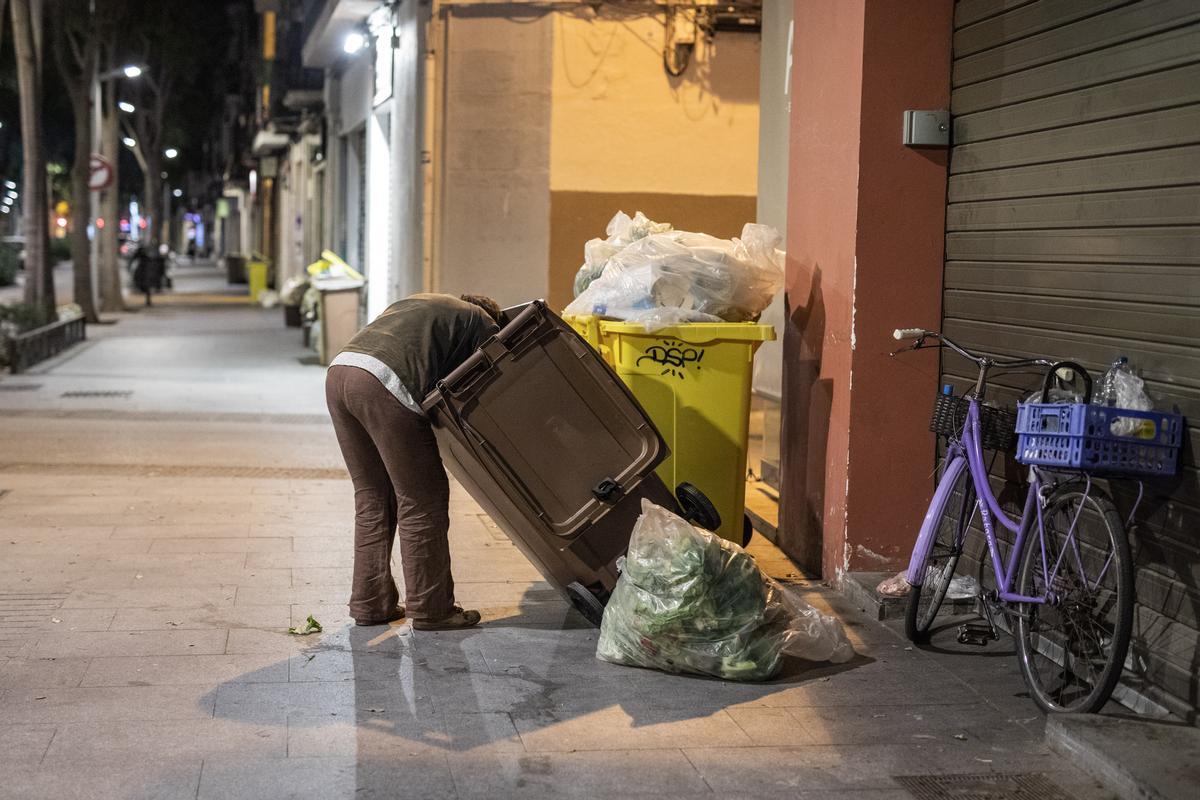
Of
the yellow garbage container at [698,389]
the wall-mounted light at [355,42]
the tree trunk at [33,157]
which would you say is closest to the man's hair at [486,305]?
the yellow garbage container at [698,389]

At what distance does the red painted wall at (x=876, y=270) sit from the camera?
658 cm

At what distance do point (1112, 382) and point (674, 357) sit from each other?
244cm

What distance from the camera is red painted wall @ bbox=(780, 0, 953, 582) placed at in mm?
6582

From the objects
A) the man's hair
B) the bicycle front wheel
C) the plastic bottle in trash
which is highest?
the man's hair

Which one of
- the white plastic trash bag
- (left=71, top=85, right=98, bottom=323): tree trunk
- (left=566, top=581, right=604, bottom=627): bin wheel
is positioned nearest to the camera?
(left=566, top=581, right=604, bottom=627): bin wheel

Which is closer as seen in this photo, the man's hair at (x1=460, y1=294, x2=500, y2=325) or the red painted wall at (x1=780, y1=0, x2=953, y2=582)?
the man's hair at (x1=460, y1=294, x2=500, y2=325)

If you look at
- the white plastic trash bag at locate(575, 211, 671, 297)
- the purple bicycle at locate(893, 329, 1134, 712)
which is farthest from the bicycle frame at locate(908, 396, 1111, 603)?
the white plastic trash bag at locate(575, 211, 671, 297)

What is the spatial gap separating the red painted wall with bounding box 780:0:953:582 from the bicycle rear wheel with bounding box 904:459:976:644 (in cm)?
78

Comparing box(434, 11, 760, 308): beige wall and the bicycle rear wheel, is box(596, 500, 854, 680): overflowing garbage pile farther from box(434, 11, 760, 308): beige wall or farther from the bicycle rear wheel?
box(434, 11, 760, 308): beige wall

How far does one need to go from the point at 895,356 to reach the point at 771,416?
3.10 metres

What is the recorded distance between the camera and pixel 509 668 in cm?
555

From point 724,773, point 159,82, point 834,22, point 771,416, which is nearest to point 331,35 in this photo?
point 771,416

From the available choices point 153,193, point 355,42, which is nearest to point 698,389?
point 355,42

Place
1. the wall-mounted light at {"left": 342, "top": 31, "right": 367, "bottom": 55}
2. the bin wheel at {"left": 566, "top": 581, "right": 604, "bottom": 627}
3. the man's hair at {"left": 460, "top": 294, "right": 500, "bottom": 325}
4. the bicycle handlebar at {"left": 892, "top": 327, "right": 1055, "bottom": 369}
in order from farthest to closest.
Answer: the wall-mounted light at {"left": 342, "top": 31, "right": 367, "bottom": 55} → the man's hair at {"left": 460, "top": 294, "right": 500, "bottom": 325} → the bin wheel at {"left": 566, "top": 581, "right": 604, "bottom": 627} → the bicycle handlebar at {"left": 892, "top": 327, "right": 1055, "bottom": 369}
